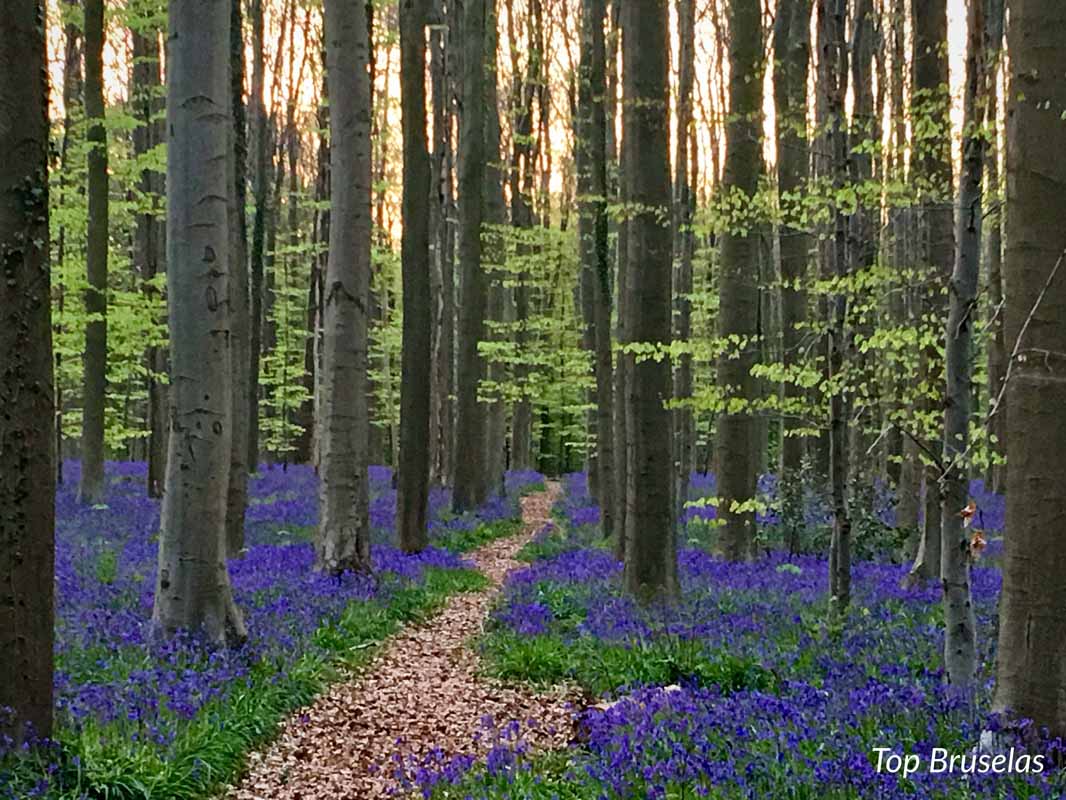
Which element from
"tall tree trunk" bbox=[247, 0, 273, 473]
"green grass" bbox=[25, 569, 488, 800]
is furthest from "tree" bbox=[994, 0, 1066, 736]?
"tall tree trunk" bbox=[247, 0, 273, 473]

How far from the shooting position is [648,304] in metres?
10.0

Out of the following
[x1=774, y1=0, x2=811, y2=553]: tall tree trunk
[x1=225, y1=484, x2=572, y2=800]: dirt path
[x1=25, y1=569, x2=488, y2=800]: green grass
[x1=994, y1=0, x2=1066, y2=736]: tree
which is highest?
[x1=774, y1=0, x2=811, y2=553]: tall tree trunk

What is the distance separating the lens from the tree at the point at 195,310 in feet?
25.7

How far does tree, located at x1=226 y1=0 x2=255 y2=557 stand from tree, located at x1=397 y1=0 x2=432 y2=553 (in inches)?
100

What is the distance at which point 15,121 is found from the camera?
461 cm

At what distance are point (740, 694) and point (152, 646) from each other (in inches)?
192

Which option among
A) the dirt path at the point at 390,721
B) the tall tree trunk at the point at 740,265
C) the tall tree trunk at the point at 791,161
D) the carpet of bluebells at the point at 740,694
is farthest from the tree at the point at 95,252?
the tall tree trunk at the point at 791,161

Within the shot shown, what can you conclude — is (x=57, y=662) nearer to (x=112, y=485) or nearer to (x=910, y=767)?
(x=910, y=767)

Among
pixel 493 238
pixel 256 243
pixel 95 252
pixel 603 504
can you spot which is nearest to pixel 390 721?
pixel 603 504

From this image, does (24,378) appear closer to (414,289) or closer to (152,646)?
(152,646)

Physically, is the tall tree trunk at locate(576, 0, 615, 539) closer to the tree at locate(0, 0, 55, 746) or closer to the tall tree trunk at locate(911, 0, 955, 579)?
the tall tree trunk at locate(911, 0, 955, 579)

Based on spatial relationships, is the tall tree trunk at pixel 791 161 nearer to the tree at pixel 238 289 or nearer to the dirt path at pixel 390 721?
the dirt path at pixel 390 721

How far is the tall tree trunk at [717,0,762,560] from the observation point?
1262 cm

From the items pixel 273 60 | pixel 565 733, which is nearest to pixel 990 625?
pixel 565 733
